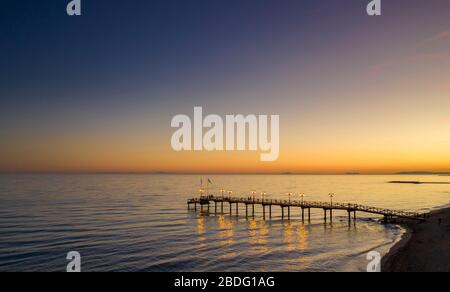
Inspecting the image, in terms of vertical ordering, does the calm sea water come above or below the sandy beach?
below

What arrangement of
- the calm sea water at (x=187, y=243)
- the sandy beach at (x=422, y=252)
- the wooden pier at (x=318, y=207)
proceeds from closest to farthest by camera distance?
the sandy beach at (x=422, y=252) → the calm sea water at (x=187, y=243) → the wooden pier at (x=318, y=207)

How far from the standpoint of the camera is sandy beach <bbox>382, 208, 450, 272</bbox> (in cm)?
3797

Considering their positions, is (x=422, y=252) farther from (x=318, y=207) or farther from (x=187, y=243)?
(x=187, y=243)

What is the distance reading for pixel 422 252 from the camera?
44.3 m

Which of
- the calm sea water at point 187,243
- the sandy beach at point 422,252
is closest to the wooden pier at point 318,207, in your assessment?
the calm sea water at point 187,243

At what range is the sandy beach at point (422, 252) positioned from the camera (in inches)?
1495

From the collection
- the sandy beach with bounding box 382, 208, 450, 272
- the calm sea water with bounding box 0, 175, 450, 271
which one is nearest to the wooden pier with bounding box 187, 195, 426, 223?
the calm sea water with bounding box 0, 175, 450, 271

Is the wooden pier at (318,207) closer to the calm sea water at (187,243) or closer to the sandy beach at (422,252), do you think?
the calm sea water at (187,243)

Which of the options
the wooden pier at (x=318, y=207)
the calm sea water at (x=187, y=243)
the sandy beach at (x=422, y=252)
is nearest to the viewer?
the sandy beach at (x=422, y=252)

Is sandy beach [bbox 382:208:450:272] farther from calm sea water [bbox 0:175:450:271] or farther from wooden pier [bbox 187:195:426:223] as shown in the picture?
wooden pier [bbox 187:195:426:223]

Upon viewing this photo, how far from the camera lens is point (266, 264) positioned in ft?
142
